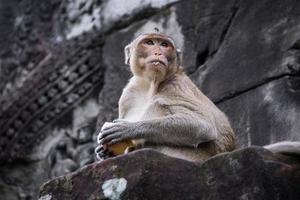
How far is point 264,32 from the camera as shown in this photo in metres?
8.90

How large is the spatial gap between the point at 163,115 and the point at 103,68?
3667 millimetres

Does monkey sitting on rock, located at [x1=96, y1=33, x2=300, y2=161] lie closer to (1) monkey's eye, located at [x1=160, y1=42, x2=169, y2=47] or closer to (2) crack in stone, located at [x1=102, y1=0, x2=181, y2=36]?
(1) monkey's eye, located at [x1=160, y1=42, x2=169, y2=47]

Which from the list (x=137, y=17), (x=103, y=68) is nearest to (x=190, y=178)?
(x=137, y=17)

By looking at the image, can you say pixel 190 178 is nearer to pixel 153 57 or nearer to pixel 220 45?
pixel 153 57

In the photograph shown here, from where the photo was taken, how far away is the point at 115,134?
6.97m

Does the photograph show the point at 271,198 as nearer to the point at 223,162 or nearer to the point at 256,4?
the point at 223,162

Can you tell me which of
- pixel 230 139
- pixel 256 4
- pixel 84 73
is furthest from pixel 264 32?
pixel 84 73

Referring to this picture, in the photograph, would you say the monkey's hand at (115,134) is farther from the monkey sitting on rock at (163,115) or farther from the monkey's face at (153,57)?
the monkey's face at (153,57)

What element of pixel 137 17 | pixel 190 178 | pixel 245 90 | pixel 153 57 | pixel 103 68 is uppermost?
pixel 137 17

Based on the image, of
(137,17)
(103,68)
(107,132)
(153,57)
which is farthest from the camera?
(103,68)

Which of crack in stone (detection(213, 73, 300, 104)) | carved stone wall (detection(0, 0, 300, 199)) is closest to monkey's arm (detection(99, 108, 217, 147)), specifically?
carved stone wall (detection(0, 0, 300, 199))

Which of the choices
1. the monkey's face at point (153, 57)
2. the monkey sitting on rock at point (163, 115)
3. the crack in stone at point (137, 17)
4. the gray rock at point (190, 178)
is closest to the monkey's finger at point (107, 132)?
the monkey sitting on rock at point (163, 115)

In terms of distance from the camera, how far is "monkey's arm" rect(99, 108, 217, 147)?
6.98m

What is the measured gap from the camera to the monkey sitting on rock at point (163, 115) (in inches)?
276
